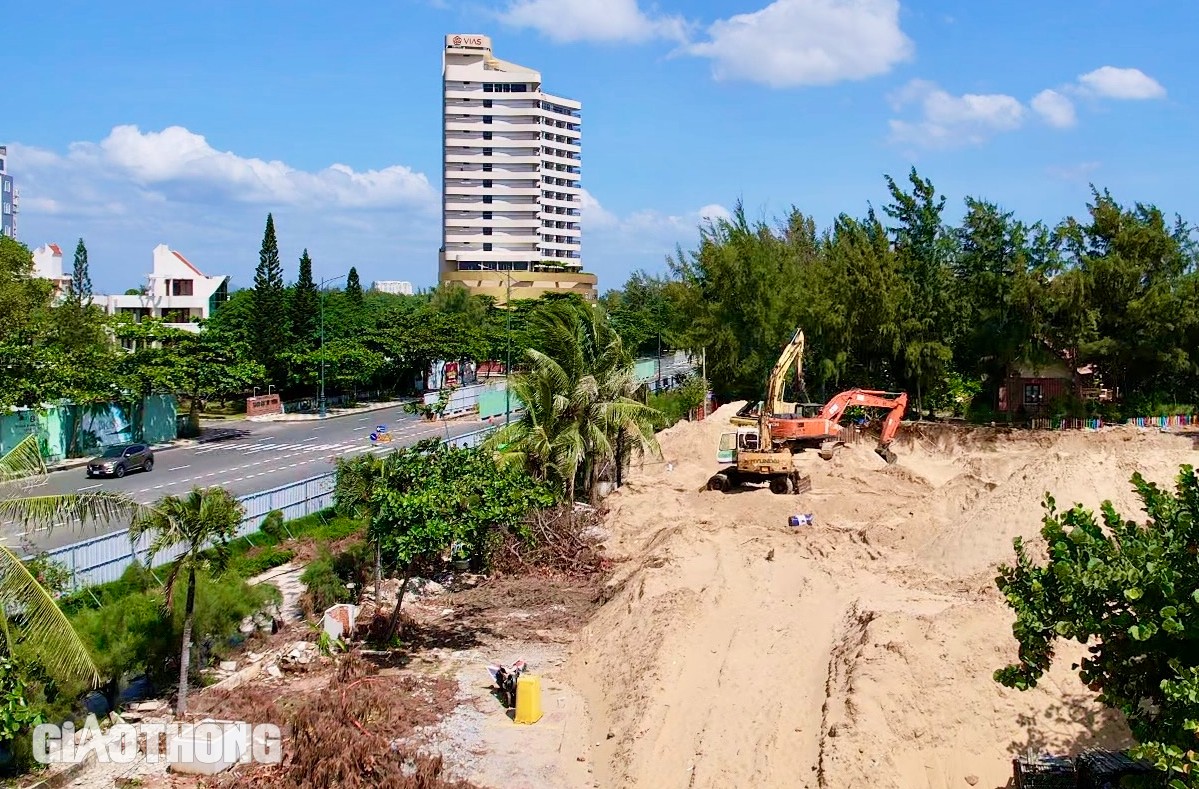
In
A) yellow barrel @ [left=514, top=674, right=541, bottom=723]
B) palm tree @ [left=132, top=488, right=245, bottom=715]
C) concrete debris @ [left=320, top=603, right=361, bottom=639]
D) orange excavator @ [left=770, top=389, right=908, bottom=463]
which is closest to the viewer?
palm tree @ [left=132, top=488, right=245, bottom=715]

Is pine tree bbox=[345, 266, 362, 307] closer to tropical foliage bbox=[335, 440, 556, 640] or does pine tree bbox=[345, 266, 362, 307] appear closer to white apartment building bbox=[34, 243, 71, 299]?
white apartment building bbox=[34, 243, 71, 299]

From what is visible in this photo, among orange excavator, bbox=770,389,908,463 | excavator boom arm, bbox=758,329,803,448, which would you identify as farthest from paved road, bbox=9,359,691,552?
orange excavator, bbox=770,389,908,463

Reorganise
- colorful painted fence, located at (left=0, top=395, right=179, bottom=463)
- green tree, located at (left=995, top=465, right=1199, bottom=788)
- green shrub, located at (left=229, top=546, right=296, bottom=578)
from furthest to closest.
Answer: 1. colorful painted fence, located at (left=0, top=395, right=179, bottom=463)
2. green shrub, located at (left=229, top=546, right=296, bottom=578)
3. green tree, located at (left=995, top=465, right=1199, bottom=788)

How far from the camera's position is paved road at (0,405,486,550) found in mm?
32594

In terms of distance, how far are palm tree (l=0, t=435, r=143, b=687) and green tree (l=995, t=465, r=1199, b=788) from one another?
34.6 ft

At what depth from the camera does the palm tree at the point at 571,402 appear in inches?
1088

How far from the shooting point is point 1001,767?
13.2 m

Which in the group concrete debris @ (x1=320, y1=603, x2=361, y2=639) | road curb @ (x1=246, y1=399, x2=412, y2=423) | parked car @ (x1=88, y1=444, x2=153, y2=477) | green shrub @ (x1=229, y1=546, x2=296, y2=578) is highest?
road curb @ (x1=246, y1=399, x2=412, y2=423)

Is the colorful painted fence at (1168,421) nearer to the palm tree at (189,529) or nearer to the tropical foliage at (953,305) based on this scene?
the tropical foliage at (953,305)

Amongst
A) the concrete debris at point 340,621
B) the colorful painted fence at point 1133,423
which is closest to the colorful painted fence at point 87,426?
the concrete debris at point 340,621

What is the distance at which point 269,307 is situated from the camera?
5581cm

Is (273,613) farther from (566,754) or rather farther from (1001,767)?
(1001,767)

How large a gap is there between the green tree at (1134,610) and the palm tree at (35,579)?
1054 cm

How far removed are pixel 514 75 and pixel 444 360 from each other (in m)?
57.7
